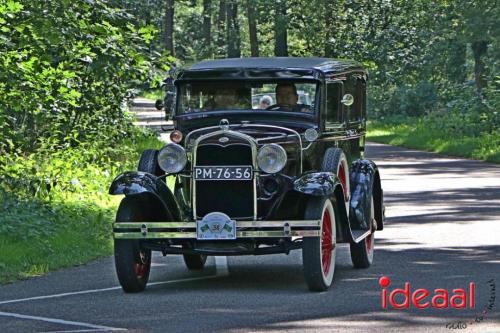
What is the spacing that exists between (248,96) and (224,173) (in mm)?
1732

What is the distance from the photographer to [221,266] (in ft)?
47.9

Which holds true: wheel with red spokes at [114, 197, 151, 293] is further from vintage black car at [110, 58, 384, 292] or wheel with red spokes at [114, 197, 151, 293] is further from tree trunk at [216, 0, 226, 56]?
tree trunk at [216, 0, 226, 56]

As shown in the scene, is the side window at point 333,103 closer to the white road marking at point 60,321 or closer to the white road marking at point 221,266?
the white road marking at point 221,266

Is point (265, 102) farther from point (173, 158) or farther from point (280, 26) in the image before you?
point (280, 26)

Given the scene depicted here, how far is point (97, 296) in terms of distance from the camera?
12.1 meters

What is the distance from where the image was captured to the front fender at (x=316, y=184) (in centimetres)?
1217

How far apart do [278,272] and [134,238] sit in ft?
6.98

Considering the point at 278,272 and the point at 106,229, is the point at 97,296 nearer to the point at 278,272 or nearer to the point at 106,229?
the point at 278,272

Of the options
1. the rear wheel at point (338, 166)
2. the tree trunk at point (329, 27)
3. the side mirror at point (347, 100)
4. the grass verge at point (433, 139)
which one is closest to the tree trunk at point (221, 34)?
the grass verge at point (433, 139)

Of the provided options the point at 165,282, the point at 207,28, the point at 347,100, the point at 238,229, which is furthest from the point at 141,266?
the point at 207,28

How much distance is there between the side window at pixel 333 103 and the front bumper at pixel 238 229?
2343mm

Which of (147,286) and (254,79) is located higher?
(254,79)

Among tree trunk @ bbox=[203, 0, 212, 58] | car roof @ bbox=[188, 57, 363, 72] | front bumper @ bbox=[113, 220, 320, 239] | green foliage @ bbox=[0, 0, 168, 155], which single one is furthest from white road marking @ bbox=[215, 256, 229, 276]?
tree trunk @ bbox=[203, 0, 212, 58]

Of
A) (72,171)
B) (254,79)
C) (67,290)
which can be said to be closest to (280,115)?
(254,79)
